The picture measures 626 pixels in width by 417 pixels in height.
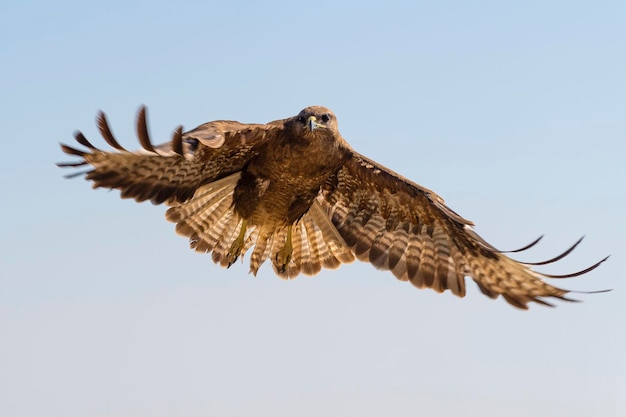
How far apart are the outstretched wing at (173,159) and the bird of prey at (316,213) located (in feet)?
0.06

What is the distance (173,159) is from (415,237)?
3.23 m

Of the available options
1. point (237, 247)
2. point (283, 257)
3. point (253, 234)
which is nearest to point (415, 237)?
point (283, 257)

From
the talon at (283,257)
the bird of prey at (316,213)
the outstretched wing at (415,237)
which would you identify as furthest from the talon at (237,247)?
the outstretched wing at (415,237)

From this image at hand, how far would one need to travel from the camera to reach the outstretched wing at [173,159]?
934cm

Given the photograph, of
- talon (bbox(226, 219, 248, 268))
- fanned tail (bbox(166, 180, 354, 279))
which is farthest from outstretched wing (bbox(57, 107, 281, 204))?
talon (bbox(226, 219, 248, 268))

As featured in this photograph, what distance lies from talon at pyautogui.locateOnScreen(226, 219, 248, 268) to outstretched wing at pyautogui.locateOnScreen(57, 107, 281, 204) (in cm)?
77

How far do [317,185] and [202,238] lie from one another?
1408mm

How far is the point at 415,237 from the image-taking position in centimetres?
1205

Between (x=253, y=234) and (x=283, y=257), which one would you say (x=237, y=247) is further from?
Result: (x=283, y=257)

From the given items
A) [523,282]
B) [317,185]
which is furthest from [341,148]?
[523,282]

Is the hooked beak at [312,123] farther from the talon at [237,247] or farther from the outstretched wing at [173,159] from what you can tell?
the talon at [237,247]

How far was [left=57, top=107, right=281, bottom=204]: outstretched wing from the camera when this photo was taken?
934 cm

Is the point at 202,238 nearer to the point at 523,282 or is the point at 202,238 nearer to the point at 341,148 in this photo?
the point at 341,148

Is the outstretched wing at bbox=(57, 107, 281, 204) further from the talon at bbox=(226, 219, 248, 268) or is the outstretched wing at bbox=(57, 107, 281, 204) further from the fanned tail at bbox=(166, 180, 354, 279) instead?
the talon at bbox=(226, 219, 248, 268)
